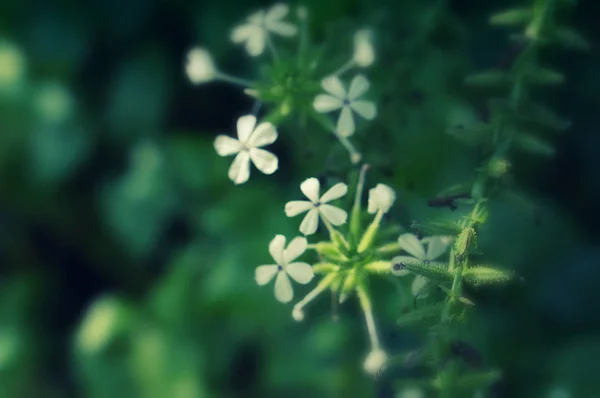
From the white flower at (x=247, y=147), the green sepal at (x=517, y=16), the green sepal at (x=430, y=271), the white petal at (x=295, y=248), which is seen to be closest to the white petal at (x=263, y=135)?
the white flower at (x=247, y=147)

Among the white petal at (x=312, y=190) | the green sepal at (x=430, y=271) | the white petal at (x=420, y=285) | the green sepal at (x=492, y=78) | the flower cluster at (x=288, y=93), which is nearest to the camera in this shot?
the green sepal at (x=430, y=271)

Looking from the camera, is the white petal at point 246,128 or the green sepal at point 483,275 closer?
the green sepal at point 483,275

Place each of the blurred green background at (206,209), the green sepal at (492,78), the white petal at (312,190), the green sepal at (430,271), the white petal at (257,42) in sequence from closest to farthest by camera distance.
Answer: the green sepal at (430,271) < the white petal at (312,190) < the green sepal at (492,78) < the white petal at (257,42) < the blurred green background at (206,209)

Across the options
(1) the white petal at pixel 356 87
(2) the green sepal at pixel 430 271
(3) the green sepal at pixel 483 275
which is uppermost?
(1) the white petal at pixel 356 87

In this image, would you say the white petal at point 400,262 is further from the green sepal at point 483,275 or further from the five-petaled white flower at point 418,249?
the green sepal at point 483,275

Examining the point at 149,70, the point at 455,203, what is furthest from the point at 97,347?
the point at 455,203

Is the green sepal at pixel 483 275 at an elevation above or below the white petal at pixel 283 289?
below

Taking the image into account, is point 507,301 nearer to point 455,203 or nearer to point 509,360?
point 509,360

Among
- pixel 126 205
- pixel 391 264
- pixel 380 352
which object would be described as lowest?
pixel 380 352
